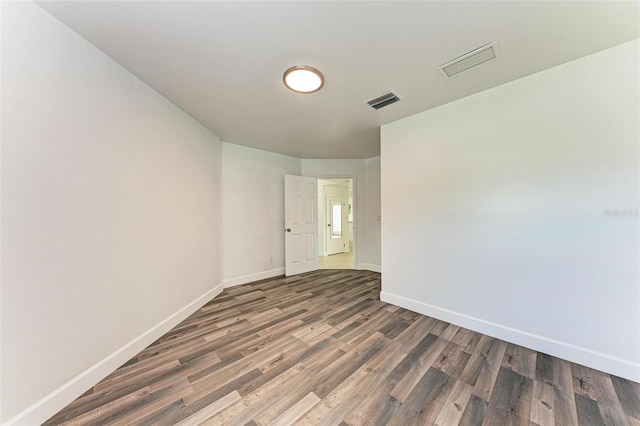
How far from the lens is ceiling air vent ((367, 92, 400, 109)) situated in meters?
2.29

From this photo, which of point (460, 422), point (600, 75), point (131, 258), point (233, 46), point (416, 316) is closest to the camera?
point (460, 422)

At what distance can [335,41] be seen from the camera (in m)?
1.55

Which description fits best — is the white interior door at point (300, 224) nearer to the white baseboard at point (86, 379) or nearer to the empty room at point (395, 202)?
the empty room at point (395, 202)

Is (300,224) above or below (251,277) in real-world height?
above

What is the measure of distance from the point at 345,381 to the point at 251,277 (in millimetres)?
2793

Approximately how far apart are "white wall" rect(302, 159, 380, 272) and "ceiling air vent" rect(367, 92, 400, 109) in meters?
2.41

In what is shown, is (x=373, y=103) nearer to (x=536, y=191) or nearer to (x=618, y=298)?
(x=536, y=191)

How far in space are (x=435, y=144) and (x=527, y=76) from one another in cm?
89

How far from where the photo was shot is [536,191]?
198 centimetres

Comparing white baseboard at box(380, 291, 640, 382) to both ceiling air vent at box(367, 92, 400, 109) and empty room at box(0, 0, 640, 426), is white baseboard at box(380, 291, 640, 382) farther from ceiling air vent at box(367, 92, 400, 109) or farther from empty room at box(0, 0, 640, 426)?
ceiling air vent at box(367, 92, 400, 109)

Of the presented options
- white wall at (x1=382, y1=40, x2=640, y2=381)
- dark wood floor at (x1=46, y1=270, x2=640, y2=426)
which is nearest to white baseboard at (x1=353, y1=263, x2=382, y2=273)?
white wall at (x1=382, y1=40, x2=640, y2=381)

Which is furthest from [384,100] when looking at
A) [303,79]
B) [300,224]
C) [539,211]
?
[300,224]

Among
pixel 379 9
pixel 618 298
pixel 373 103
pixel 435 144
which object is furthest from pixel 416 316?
pixel 379 9

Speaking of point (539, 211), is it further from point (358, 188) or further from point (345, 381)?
point (358, 188)
